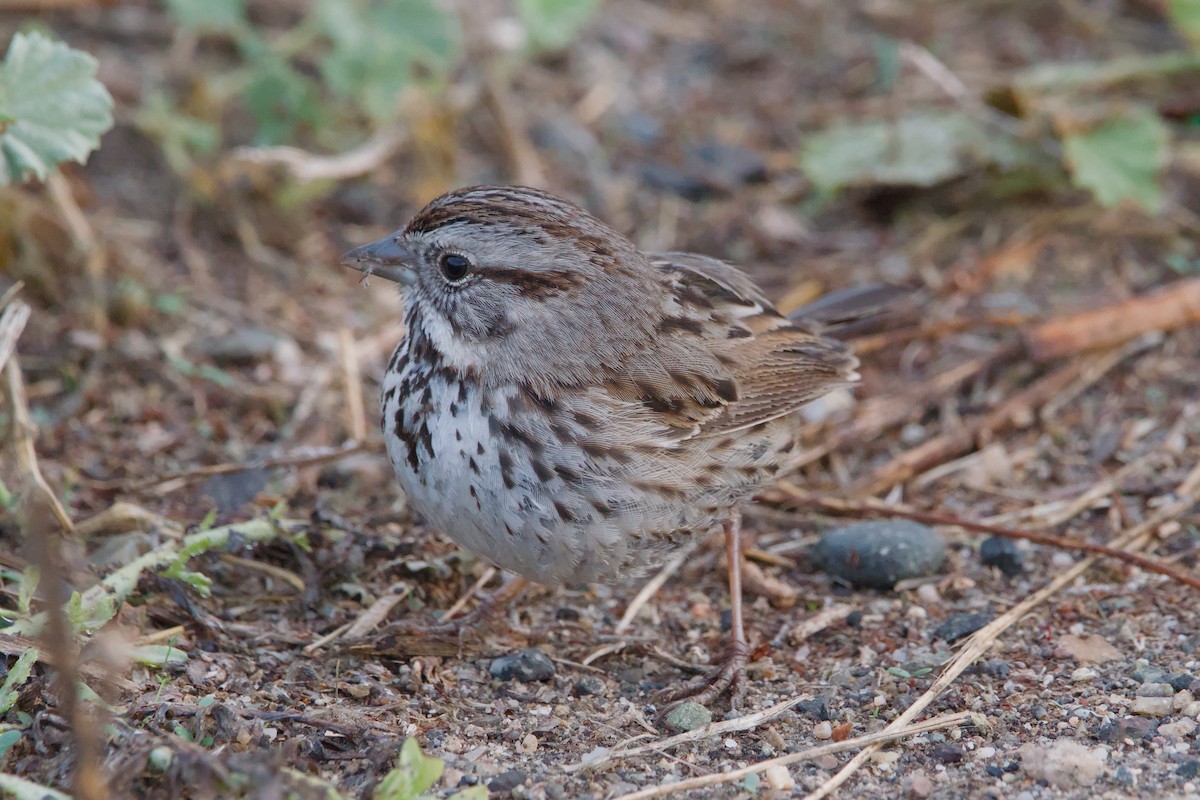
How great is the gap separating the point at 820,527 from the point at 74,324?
3025mm

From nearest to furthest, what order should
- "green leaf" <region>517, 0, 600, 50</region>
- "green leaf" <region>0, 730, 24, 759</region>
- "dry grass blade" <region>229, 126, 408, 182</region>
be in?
"green leaf" <region>0, 730, 24, 759</region>
"dry grass blade" <region>229, 126, 408, 182</region>
"green leaf" <region>517, 0, 600, 50</region>

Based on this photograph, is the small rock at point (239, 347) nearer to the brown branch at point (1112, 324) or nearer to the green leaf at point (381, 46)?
the green leaf at point (381, 46)

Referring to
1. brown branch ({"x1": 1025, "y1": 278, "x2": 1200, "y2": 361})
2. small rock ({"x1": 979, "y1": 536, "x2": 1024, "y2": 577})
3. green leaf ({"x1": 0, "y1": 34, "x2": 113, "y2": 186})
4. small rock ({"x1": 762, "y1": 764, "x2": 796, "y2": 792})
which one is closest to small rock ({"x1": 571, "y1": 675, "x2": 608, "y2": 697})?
small rock ({"x1": 762, "y1": 764, "x2": 796, "y2": 792})

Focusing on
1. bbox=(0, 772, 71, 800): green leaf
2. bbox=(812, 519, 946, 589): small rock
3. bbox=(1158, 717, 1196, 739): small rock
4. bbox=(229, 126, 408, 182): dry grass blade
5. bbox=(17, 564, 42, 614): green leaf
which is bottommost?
bbox=(1158, 717, 1196, 739): small rock

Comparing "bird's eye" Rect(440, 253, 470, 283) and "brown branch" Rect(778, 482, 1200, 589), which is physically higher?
"bird's eye" Rect(440, 253, 470, 283)

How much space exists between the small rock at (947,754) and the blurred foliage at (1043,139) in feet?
10.7

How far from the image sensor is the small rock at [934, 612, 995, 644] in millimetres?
4176

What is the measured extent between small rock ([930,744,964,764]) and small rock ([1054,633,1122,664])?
0.64m

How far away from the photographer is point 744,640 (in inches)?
166

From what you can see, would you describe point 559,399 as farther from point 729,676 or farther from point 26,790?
point 26,790

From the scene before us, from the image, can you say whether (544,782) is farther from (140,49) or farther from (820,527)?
(140,49)

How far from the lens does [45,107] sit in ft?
13.6

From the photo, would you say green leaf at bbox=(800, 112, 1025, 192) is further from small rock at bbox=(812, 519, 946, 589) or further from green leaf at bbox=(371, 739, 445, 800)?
green leaf at bbox=(371, 739, 445, 800)

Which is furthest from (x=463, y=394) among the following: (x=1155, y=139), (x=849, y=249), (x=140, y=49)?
(x=140, y=49)
